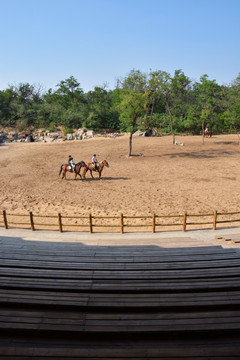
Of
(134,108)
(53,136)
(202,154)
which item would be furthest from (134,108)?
(53,136)

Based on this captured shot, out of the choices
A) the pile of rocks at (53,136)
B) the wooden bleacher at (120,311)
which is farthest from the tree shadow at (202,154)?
the wooden bleacher at (120,311)

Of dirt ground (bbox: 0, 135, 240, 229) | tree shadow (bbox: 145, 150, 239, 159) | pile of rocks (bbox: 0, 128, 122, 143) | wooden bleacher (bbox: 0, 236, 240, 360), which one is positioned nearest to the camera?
wooden bleacher (bbox: 0, 236, 240, 360)

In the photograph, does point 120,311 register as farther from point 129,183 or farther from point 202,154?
point 202,154

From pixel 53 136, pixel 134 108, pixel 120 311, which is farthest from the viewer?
pixel 53 136

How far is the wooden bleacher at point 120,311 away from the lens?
2.50 metres

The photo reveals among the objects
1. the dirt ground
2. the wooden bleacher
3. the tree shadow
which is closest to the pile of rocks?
the dirt ground

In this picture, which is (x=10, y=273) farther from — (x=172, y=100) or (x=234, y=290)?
(x=172, y=100)

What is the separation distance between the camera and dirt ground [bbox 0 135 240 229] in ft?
41.7

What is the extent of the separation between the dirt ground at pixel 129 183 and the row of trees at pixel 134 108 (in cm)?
681

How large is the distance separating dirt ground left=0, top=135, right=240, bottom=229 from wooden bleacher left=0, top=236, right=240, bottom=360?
747cm

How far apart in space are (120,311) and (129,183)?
545 inches

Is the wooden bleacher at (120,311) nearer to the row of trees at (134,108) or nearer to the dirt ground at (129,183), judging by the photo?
the dirt ground at (129,183)

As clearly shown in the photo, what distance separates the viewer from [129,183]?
16891mm

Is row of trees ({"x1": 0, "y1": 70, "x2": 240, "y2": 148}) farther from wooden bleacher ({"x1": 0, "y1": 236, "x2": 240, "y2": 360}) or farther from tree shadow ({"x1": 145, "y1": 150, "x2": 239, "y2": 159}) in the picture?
wooden bleacher ({"x1": 0, "y1": 236, "x2": 240, "y2": 360})
